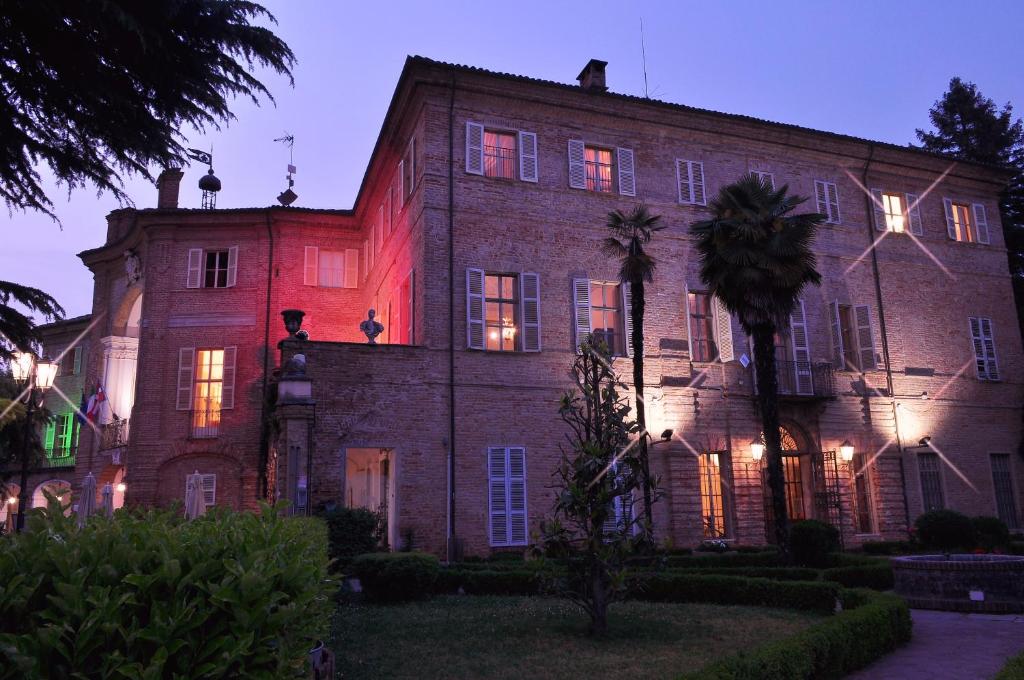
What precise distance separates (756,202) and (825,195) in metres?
7.03

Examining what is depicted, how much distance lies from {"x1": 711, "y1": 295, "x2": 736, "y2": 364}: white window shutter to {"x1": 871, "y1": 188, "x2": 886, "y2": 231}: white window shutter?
258 inches

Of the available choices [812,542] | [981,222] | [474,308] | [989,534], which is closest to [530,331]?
[474,308]

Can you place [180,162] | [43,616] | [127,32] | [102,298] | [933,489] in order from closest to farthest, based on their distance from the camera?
[43,616]
[127,32]
[180,162]
[933,489]
[102,298]

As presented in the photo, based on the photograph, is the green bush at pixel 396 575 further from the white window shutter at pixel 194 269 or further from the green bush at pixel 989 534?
the white window shutter at pixel 194 269

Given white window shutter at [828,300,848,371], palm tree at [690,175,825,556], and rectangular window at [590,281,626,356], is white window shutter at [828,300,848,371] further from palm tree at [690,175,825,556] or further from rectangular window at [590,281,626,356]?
rectangular window at [590,281,626,356]

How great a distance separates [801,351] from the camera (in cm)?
2070

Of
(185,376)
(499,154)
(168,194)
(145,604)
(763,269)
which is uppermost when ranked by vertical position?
(168,194)

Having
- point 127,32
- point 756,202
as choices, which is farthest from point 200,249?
point 127,32

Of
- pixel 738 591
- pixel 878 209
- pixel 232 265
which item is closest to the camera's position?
pixel 738 591

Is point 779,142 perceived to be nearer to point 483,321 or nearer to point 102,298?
point 483,321

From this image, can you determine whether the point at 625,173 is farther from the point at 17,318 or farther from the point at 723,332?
the point at 17,318

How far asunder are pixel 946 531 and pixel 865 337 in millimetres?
6084

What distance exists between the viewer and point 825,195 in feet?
73.4

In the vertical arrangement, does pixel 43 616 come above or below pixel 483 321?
below
